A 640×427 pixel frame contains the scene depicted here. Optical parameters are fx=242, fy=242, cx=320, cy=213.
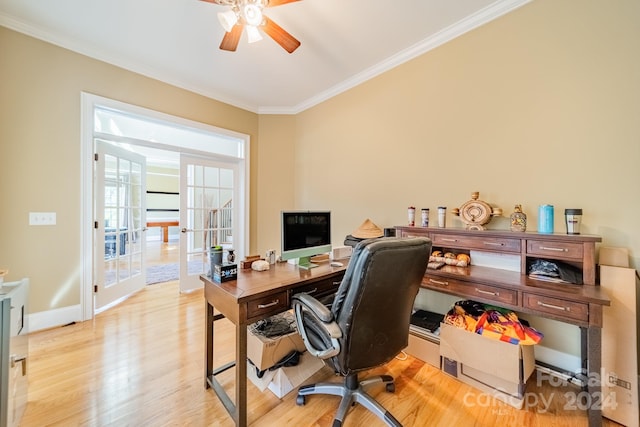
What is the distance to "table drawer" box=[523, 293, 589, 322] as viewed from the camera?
1318mm

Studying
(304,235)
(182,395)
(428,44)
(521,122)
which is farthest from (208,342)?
(428,44)

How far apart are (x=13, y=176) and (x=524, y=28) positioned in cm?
462

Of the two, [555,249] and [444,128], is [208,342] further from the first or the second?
[444,128]

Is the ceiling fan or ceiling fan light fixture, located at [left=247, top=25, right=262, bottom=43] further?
ceiling fan light fixture, located at [left=247, top=25, right=262, bottom=43]

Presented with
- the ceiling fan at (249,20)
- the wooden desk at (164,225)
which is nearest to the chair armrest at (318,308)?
the ceiling fan at (249,20)

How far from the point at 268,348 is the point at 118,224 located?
280cm

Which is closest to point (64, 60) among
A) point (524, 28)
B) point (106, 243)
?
point (106, 243)

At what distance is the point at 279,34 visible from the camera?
190 centimetres

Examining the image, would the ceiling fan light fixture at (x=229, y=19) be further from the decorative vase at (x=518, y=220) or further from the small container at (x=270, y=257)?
the decorative vase at (x=518, y=220)

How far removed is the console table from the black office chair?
66 cm

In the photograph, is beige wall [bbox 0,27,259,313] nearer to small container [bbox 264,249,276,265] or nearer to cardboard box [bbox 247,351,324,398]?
small container [bbox 264,249,276,265]

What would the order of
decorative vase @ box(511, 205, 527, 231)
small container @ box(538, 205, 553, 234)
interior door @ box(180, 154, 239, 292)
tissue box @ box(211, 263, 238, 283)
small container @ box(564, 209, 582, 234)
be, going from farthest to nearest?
interior door @ box(180, 154, 239, 292)
decorative vase @ box(511, 205, 527, 231)
small container @ box(538, 205, 553, 234)
small container @ box(564, 209, 582, 234)
tissue box @ box(211, 263, 238, 283)

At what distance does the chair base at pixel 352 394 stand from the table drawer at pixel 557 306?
1003 mm

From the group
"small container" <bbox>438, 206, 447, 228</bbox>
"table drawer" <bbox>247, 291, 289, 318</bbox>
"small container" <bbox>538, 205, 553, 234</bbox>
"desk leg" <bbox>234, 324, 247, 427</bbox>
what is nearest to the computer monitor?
"table drawer" <bbox>247, 291, 289, 318</bbox>
